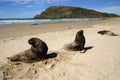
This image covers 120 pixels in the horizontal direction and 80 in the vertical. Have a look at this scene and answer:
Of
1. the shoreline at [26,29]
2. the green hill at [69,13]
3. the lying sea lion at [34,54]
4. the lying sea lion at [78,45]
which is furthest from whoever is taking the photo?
the green hill at [69,13]

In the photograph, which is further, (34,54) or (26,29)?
(26,29)

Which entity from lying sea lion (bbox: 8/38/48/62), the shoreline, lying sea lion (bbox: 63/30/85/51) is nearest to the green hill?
the shoreline

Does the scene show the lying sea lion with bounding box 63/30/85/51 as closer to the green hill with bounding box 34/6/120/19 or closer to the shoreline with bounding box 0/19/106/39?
the shoreline with bounding box 0/19/106/39

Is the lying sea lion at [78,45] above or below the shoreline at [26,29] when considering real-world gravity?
above

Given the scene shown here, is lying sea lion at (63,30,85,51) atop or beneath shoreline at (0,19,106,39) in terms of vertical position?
atop

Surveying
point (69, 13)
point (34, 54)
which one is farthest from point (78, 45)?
point (69, 13)

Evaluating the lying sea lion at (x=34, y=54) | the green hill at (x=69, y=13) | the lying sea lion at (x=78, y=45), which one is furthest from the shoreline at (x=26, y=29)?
the green hill at (x=69, y=13)

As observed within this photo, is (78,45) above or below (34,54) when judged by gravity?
above

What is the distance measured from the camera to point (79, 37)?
858cm

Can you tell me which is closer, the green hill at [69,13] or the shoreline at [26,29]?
the shoreline at [26,29]

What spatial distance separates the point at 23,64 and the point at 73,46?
2582 mm

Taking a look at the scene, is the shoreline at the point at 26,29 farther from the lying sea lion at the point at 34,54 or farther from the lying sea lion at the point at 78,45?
the lying sea lion at the point at 34,54

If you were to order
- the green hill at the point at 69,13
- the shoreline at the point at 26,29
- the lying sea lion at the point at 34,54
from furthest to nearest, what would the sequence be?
the green hill at the point at 69,13
the shoreline at the point at 26,29
the lying sea lion at the point at 34,54

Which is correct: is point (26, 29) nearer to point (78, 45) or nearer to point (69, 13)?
point (78, 45)
